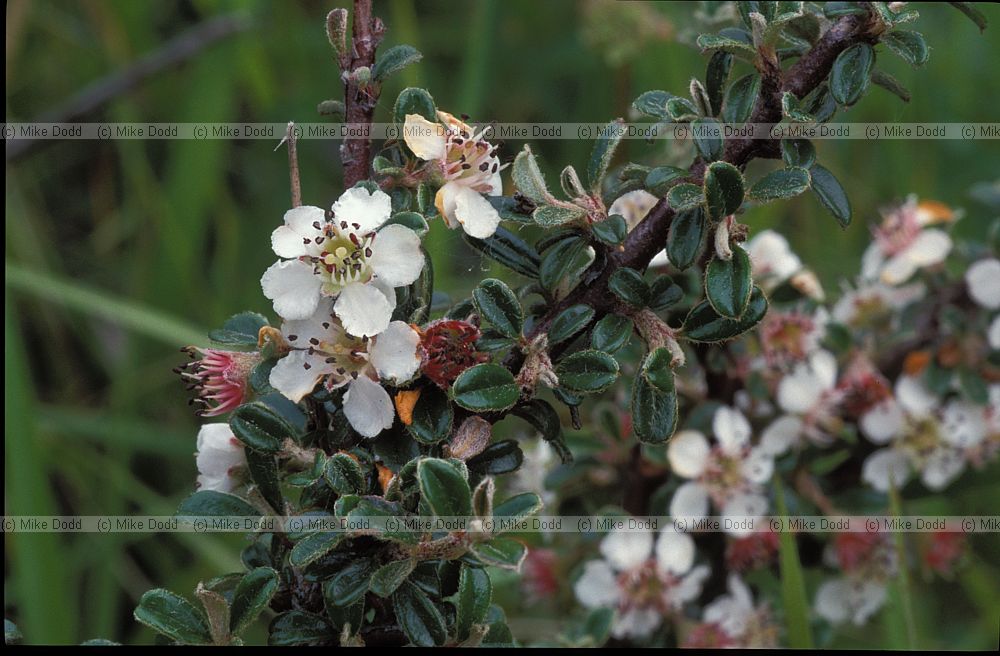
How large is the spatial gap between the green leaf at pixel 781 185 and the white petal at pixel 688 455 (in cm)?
49

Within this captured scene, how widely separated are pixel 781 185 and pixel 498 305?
0.23 meters

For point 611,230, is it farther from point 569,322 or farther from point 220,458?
point 220,458

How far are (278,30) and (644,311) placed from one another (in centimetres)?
192

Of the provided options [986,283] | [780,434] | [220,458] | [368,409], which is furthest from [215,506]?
[986,283]

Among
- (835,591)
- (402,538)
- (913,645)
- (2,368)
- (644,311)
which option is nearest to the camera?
(402,538)

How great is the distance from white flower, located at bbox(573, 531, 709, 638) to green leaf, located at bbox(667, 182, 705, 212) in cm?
58

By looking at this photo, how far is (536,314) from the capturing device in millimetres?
875

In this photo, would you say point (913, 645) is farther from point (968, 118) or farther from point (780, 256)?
point (968, 118)

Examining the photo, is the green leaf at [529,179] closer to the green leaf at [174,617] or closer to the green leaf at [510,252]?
the green leaf at [510,252]

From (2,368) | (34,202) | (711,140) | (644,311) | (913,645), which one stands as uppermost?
(34,202)

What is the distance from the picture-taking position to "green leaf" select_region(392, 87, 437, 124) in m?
0.85

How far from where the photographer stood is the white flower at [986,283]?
1334 millimetres

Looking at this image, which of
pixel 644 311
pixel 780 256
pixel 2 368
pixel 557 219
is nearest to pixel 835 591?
pixel 780 256

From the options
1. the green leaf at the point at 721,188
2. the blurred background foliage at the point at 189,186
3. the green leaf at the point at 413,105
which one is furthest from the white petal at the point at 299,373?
the blurred background foliage at the point at 189,186
